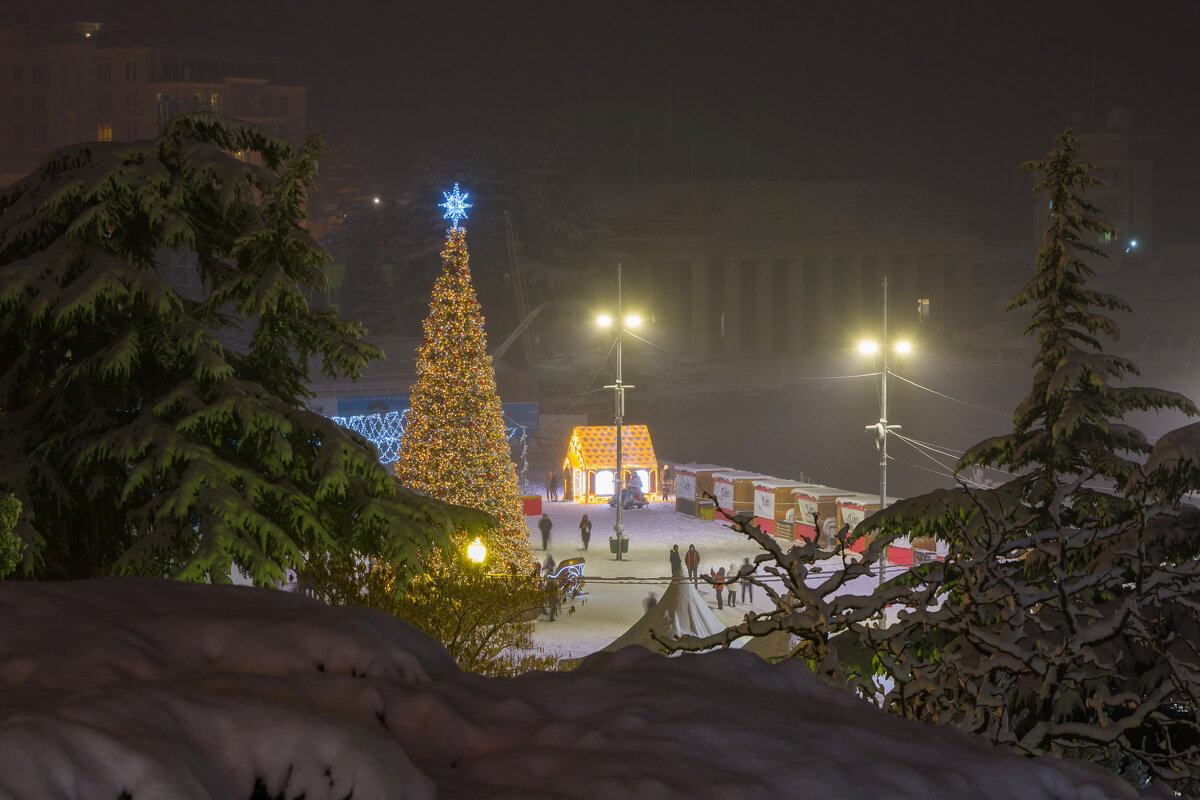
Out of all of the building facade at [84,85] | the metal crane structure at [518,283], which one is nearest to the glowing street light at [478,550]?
the metal crane structure at [518,283]

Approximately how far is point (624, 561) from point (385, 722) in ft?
85.1

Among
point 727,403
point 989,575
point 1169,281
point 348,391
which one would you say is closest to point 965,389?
point 727,403

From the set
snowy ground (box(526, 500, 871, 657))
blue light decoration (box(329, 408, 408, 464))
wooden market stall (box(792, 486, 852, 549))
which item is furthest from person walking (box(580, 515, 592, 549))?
blue light decoration (box(329, 408, 408, 464))

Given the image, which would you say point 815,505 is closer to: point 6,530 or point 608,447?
point 608,447

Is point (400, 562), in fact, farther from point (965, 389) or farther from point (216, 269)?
point (965, 389)

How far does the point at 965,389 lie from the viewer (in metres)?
86.0

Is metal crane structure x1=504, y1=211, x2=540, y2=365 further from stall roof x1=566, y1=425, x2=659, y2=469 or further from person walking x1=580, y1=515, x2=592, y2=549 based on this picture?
person walking x1=580, y1=515, x2=592, y2=549

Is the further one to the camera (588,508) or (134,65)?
(134,65)

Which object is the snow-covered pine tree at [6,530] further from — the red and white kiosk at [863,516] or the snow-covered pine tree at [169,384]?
the red and white kiosk at [863,516]

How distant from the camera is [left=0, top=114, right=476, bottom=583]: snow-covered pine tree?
10.7m

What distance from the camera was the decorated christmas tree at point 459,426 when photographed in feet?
73.4

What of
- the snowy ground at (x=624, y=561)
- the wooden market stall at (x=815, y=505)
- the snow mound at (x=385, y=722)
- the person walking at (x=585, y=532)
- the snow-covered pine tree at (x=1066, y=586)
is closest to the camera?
the snow mound at (x=385, y=722)

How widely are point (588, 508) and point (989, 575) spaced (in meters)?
33.2

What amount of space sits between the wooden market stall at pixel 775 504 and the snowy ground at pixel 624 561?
94cm
